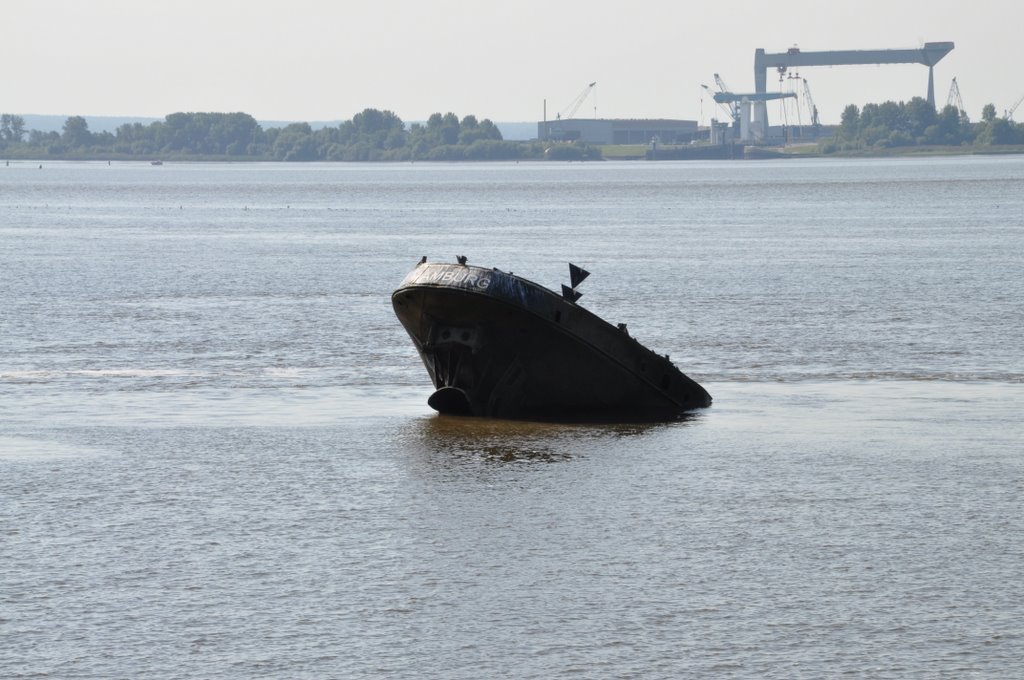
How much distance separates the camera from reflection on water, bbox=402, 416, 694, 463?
27.5 m

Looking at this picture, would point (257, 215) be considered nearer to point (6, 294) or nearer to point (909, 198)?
point (909, 198)

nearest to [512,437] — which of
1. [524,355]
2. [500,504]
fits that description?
[524,355]

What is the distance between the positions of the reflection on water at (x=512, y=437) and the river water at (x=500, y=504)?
10 cm

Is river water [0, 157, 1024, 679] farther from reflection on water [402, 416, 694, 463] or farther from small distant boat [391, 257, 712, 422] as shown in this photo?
small distant boat [391, 257, 712, 422]

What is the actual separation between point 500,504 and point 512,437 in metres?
6.03

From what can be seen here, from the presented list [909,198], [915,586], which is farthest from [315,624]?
[909,198]

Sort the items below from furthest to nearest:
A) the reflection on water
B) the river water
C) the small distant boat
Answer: the small distant boat, the reflection on water, the river water

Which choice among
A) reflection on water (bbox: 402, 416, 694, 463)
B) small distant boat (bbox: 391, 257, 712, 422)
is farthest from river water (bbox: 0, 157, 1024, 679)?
small distant boat (bbox: 391, 257, 712, 422)

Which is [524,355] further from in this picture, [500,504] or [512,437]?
[500,504]

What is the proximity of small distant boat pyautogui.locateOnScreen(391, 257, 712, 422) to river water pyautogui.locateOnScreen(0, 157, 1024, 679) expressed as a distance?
874mm

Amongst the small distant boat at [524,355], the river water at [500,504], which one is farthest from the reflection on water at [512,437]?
the small distant boat at [524,355]

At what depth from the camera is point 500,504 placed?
23.2m

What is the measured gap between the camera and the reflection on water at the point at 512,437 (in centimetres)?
2747

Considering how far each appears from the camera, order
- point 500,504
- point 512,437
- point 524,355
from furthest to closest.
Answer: point 524,355 < point 512,437 < point 500,504
